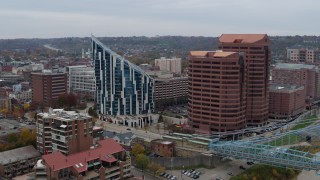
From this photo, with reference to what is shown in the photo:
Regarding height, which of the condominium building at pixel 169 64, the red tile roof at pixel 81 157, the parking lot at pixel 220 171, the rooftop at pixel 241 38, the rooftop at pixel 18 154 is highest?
the rooftop at pixel 241 38

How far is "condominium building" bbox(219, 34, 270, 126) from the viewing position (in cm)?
3578

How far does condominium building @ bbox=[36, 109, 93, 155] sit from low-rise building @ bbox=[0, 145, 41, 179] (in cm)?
80

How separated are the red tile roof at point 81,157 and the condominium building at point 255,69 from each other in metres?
15.8

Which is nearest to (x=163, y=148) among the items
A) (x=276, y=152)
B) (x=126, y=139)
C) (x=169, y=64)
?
(x=126, y=139)

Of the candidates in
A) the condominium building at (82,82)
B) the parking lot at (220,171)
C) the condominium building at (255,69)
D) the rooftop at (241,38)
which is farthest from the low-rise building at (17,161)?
the condominium building at (82,82)

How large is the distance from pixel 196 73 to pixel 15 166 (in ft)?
50.7

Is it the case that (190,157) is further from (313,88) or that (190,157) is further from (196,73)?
(313,88)

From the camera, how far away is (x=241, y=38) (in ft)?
120

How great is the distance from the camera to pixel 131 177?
23.5 meters

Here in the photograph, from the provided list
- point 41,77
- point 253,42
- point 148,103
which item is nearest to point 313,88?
point 253,42

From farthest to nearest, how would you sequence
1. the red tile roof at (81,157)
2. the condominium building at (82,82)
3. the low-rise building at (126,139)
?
the condominium building at (82,82) < the low-rise building at (126,139) < the red tile roof at (81,157)

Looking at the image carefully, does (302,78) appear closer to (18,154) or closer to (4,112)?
(4,112)

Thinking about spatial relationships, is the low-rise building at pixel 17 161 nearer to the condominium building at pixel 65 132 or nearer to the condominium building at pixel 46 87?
the condominium building at pixel 65 132

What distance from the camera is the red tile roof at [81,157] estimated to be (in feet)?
69.8
